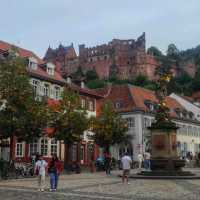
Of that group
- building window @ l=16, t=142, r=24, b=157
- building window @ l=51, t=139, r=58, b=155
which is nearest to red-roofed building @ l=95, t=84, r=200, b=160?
building window @ l=51, t=139, r=58, b=155

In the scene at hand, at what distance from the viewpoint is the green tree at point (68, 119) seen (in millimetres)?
39688

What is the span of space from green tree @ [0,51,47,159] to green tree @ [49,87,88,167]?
5925 mm

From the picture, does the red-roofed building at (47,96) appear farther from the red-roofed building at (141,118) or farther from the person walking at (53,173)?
the person walking at (53,173)

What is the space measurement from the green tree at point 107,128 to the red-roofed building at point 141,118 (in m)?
10.2

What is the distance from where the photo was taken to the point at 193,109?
83.2 metres

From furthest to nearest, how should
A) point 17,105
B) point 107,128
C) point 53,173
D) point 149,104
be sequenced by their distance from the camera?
point 149,104 → point 107,128 → point 17,105 → point 53,173

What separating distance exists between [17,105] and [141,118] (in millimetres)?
34543

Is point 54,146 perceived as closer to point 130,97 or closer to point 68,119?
point 68,119

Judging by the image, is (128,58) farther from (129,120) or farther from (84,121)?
(84,121)

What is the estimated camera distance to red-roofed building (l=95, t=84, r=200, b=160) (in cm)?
6412

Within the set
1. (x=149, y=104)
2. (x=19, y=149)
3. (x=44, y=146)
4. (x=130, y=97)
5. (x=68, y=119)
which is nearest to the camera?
(x=68, y=119)

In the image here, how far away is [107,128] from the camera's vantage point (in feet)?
156

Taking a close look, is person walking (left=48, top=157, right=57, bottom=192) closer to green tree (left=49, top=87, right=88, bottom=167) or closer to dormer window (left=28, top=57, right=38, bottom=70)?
green tree (left=49, top=87, right=88, bottom=167)

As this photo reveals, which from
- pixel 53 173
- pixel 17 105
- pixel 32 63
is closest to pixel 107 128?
pixel 32 63
